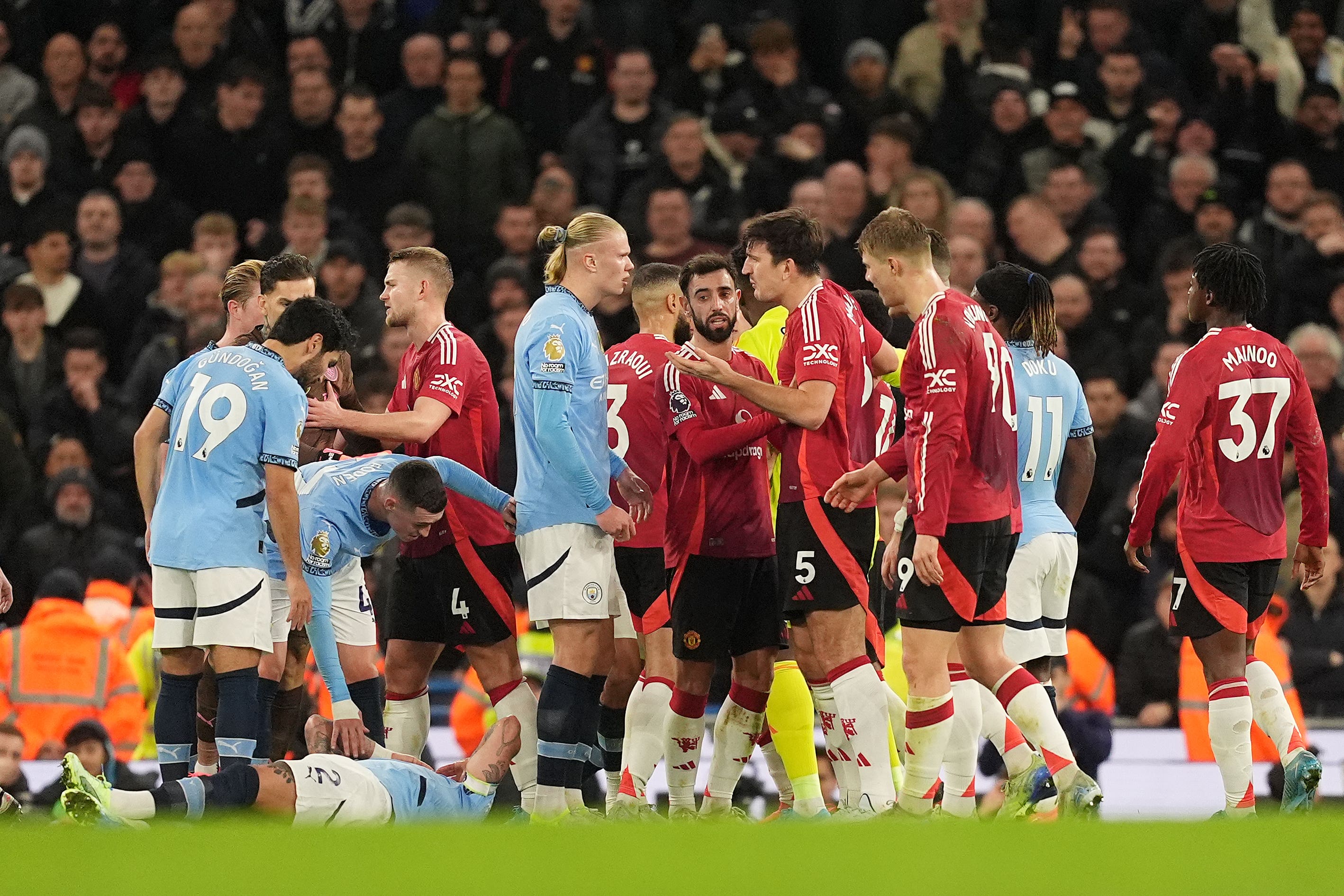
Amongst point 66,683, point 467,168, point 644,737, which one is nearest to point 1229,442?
point 644,737

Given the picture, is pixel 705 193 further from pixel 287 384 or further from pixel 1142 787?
pixel 287 384

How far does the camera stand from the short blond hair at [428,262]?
884cm

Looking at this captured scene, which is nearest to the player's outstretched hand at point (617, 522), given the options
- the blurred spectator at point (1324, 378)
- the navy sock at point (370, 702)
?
the navy sock at point (370, 702)

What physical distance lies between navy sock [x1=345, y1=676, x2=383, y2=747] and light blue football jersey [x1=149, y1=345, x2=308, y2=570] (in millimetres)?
1084

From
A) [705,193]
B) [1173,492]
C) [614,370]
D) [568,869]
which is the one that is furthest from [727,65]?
[568,869]

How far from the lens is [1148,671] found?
11805mm

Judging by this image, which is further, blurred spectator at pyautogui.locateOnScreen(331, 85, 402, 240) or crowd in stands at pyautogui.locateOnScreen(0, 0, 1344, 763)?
blurred spectator at pyautogui.locateOnScreen(331, 85, 402, 240)

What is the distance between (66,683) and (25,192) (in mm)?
5259

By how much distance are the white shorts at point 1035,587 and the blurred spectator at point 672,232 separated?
467 cm

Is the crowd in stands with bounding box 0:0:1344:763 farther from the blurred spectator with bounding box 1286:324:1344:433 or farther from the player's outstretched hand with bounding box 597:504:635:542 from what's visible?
the player's outstretched hand with bounding box 597:504:635:542

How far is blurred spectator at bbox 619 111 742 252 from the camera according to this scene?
13758 mm

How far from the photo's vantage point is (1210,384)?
8258 mm

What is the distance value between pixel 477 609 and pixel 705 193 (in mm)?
5947

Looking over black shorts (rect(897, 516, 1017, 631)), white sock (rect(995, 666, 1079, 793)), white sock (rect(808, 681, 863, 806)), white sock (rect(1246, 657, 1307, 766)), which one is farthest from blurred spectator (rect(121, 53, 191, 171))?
white sock (rect(1246, 657, 1307, 766))
